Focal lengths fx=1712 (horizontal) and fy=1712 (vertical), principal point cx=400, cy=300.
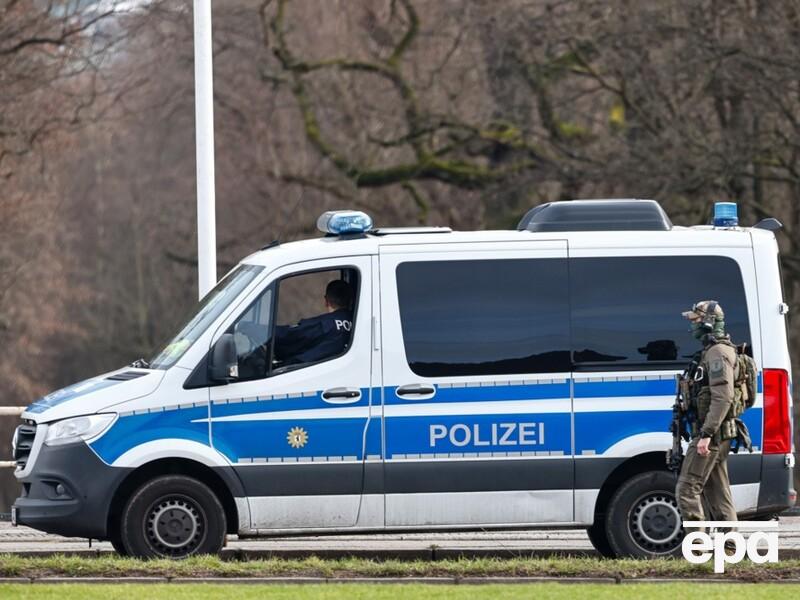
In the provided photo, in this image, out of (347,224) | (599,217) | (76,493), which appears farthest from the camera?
(599,217)

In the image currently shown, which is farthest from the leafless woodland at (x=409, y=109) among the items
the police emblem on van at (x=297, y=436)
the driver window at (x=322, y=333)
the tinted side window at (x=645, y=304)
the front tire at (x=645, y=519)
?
the police emblem on van at (x=297, y=436)

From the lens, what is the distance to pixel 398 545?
12.1 meters

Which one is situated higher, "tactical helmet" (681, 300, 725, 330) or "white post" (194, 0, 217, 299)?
"white post" (194, 0, 217, 299)

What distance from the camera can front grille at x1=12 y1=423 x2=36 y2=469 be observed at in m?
10.8

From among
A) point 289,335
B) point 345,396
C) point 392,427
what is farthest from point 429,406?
point 289,335

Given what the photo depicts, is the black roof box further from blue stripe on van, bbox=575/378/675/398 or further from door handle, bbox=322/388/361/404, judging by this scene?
door handle, bbox=322/388/361/404

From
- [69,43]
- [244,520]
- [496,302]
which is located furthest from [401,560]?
[69,43]

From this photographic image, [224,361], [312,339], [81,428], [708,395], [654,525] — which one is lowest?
[654,525]

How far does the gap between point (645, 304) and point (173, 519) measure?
3.24 meters

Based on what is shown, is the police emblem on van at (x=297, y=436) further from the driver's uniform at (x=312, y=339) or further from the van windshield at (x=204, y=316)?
the van windshield at (x=204, y=316)

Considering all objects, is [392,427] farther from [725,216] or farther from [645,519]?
[725,216]

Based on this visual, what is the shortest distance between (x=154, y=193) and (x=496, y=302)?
26.2 meters

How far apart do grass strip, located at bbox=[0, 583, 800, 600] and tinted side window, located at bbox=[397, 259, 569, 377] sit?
6.07 ft

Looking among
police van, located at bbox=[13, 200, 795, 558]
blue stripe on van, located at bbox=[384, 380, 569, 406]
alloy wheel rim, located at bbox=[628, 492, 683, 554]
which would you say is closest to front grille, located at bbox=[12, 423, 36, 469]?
police van, located at bbox=[13, 200, 795, 558]
